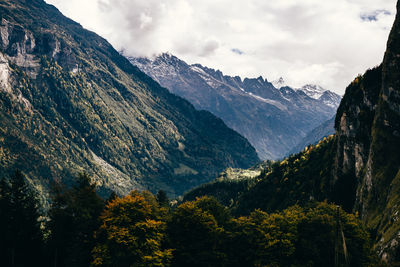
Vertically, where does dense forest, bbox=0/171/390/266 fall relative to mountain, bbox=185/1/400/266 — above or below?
below

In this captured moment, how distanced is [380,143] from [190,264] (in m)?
62.6

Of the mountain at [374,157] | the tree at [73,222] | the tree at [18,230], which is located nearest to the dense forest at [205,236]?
the tree at [73,222]

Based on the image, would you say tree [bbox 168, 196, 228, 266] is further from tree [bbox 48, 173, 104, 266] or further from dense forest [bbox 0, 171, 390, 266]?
tree [bbox 48, 173, 104, 266]

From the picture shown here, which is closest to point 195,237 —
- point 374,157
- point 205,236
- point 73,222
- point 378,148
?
point 205,236

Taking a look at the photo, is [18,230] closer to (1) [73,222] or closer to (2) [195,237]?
(1) [73,222]

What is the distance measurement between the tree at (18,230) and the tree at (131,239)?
33.9 meters

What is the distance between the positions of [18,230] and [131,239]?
4271cm

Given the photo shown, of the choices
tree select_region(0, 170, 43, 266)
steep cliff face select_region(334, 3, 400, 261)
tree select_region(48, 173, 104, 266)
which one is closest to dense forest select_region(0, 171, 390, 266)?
tree select_region(48, 173, 104, 266)

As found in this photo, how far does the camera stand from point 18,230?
83438 mm

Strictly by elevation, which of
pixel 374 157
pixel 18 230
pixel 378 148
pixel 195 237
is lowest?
pixel 195 237

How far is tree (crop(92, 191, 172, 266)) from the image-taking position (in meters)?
57.4

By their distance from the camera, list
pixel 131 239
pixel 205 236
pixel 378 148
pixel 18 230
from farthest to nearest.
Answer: pixel 378 148
pixel 18 230
pixel 205 236
pixel 131 239

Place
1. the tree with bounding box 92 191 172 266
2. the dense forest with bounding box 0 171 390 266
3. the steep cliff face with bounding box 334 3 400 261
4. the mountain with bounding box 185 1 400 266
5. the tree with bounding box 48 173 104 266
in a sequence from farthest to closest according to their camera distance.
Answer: the tree with bounding box 48 173 104 266 < the mountain with bounding box 185 1 400 266 < the steep cliff face with bounding box 334 3 400 261 < the dense forest with bounding box 0 171 390 266 < the tree with bounding box 92 191 172 266

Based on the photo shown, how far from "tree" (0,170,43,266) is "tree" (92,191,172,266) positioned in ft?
111
